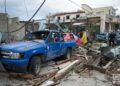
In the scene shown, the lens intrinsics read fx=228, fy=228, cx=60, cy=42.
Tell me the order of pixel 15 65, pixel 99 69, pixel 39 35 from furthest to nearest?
pixel 39 35 < pixel 99 69 < pixel 15 65

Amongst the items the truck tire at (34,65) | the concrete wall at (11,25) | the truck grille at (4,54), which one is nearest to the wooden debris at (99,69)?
the truck tire at (34,65)

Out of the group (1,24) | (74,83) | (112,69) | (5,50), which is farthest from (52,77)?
(1,24)

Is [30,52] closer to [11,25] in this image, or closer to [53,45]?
[53,45]

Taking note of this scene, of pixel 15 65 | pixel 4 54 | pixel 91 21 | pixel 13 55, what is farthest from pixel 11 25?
pixel 91 21

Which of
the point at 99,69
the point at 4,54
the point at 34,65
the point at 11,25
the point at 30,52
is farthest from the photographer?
the point at 11,25

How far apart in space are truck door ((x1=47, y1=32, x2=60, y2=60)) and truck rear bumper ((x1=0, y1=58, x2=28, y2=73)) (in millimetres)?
2135

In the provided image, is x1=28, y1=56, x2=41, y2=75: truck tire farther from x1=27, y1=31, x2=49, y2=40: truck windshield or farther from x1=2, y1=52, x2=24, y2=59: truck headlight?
x1=27, y1=31, x2=49, y2=40: truck windshield

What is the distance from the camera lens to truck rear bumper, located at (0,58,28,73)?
845 centimetres

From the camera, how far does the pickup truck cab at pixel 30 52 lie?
853cm

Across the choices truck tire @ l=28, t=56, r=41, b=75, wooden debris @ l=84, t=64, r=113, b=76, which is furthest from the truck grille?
wooden debris @ l=84, t=64, r=113, b=76

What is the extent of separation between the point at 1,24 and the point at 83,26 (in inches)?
716

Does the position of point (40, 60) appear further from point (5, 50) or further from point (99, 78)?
point (99, 78)

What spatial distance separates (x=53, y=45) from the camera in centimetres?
1109

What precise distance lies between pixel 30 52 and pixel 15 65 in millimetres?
818
